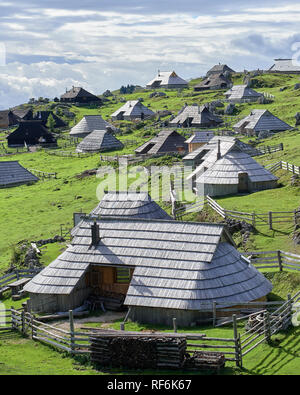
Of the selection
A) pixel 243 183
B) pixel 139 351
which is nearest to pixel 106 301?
pixel 139 351

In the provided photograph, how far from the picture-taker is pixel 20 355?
2275 cm

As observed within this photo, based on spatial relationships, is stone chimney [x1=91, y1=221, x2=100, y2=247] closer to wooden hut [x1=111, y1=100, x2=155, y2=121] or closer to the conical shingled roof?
the conical shingled roof

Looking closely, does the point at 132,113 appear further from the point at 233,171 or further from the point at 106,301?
the point at 106,301

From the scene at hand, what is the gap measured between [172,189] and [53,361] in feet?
98.6

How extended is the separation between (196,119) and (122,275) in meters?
62.4

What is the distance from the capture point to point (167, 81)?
473 ft

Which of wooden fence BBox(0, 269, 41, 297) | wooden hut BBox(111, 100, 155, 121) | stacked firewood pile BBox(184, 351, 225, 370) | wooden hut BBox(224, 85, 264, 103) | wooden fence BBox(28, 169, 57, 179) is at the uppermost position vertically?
wooden hut BBox(224, 85, 264, 103)

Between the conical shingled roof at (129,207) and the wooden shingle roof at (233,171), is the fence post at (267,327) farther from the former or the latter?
the wooden shingle roof at (233,171)

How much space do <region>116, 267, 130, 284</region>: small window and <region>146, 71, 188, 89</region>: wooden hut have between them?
11878cm

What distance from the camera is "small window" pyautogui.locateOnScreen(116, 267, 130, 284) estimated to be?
90.5 feet

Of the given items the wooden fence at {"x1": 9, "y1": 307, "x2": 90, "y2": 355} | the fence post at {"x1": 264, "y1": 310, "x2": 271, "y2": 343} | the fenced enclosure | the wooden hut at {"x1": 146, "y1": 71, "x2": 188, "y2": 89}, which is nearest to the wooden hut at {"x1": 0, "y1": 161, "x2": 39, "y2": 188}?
the wooden fence at {"x1": 9, "y1": 307, "x2": 90, "y2": 355}
